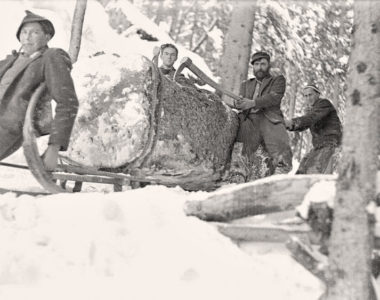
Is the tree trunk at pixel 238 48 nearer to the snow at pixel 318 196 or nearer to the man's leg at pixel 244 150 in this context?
the man's leg at pixel 244 150

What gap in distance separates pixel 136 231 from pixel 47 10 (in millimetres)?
12321

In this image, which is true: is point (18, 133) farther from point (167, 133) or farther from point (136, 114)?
point (167, 133)

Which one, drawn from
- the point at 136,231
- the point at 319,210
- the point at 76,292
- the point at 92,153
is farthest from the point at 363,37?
the point at 92,153

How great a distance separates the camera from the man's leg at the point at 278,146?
6547 mm

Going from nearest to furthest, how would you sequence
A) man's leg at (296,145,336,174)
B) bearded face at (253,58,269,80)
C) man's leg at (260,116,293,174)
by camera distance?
man's leg at (260,116,293,174) → bearded face at (253,58,269,80) → man's leg at (296,145,336,174)

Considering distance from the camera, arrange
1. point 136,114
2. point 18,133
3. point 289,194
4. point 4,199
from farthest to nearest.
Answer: point 136,114
point 18,133
point 4,199
point 289,194

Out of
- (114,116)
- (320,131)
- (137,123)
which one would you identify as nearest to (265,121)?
(320,131)

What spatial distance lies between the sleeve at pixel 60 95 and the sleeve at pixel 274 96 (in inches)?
113

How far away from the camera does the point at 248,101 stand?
657 centimetres

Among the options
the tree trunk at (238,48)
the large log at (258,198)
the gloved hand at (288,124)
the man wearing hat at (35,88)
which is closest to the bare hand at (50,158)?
the man wearing hat at (35,88)

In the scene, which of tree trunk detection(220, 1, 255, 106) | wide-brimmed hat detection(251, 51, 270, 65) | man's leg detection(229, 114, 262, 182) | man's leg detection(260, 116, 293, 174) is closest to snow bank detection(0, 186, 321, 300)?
man's leg detection(229, 114, 262, 182)

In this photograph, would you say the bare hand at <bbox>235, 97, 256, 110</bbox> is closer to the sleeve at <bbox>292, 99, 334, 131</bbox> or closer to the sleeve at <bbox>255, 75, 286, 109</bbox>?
the sleeve at <bbox>255, 75, 286, 109</bbox>

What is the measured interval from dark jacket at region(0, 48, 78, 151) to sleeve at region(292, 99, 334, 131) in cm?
371

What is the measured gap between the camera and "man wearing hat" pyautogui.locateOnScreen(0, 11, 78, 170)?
4422mm
